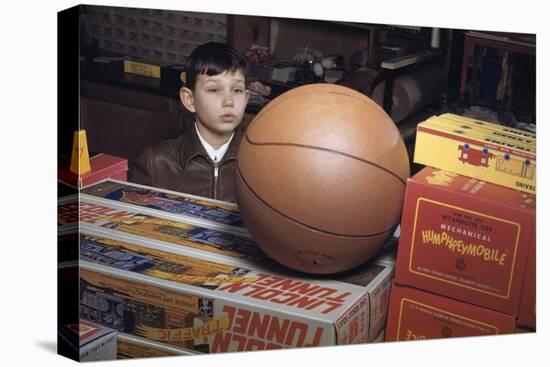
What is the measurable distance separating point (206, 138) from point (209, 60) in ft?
1.05

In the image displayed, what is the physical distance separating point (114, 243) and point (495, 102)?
1.76m

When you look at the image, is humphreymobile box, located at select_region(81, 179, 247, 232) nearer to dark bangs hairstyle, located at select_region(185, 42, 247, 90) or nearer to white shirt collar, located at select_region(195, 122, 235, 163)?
white shirt collar, located at select_region(195, 122, 235, 163)

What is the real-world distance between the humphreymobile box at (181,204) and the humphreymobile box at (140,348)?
1.83ft

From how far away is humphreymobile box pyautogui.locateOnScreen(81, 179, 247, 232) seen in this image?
4.08 meters

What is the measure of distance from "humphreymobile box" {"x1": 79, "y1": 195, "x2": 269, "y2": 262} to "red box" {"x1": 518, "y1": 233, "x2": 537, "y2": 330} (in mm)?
1079

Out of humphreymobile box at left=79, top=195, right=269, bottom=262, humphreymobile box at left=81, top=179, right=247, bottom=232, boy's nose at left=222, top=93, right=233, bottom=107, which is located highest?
boy's nose at left=222, top=93, right=233, bottom=107

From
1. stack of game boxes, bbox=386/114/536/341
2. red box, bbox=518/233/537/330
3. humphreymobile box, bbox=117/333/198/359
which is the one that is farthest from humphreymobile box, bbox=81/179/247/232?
red box, bbox=518/233/537/330

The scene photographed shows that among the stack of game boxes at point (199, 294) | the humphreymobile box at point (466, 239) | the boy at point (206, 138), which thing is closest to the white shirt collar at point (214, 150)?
the boy at point (206, 138)

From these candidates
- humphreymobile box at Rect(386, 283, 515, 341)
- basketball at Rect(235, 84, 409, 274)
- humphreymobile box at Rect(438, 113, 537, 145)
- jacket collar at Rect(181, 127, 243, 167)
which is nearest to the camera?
basketball at Rect(235, 84, 409, 274)

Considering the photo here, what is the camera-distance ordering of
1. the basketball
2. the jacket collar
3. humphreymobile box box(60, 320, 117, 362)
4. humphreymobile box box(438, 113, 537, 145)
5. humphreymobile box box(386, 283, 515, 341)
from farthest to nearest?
1. humphreymobile box box(438, 113, 537, 145)
2. humphreymobile box box(386, 283, 515, 341)
3. the jacket collar
4. humphreymobile box box(60, 320, 117, 362)
5. the basketball

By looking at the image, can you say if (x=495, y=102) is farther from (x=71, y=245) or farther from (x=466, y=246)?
(x=71, y=245)

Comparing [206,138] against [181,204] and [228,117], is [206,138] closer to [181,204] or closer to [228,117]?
[228,117]

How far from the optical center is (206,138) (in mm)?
3959

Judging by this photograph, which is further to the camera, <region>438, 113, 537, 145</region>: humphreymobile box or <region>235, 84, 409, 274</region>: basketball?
<region>438, 113, 537, 145</region>: humphreymobile box
